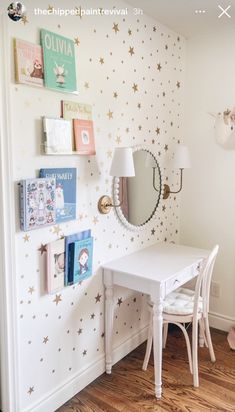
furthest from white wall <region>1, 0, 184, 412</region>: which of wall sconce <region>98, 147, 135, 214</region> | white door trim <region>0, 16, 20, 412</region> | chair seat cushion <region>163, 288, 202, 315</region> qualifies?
chair seat cushion <region>163, 288, 202, 315</region>

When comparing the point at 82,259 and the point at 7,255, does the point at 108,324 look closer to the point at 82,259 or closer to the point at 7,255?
the point at 82,259

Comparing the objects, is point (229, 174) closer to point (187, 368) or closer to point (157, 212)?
point (157, 212)

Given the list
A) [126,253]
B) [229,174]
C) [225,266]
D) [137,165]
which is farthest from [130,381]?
[229,174]

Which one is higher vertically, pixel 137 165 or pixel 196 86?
pixel 196 86

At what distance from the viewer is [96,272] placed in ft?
7.06

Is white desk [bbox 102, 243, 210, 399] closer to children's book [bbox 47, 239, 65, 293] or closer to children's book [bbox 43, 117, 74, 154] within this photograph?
children's book [bbox 47, 239, 65, 293]

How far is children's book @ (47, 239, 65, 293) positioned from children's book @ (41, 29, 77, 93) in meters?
0.80

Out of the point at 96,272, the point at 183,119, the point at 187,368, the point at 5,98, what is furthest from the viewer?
the point at 183,119

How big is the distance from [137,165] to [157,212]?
18.7 inches

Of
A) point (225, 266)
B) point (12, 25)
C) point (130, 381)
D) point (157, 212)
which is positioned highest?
point (12, 25)

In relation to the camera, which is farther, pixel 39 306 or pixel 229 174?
pixel 229 174

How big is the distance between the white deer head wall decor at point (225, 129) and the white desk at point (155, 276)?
0.84 m

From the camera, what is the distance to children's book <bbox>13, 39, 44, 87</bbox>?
1.57m

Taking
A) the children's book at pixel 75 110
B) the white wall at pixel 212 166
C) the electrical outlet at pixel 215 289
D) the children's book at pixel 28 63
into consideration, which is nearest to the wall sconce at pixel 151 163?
the white wall at pixel 212 166
